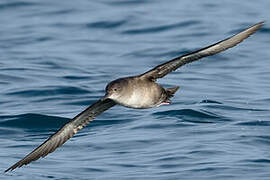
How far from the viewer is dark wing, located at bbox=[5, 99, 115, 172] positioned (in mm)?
9320

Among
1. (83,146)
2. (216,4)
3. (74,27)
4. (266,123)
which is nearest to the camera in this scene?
(83,146)

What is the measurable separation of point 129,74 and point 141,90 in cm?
644

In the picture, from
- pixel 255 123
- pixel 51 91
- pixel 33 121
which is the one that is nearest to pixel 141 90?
pixel 255 123

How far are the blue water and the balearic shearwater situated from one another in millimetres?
879

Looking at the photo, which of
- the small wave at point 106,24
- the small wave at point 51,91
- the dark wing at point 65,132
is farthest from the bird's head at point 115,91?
the small wave at point 106,24

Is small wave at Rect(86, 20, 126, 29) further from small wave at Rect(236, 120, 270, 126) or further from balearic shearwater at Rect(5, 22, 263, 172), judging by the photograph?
balearic shearwater at Rect(5, 22, 263, 172)

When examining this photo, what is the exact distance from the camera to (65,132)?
31.3ft

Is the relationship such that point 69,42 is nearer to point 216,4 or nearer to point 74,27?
point 74,27

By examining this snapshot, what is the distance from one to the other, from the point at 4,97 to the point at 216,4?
894 centimetres

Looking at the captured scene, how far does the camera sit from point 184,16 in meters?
20.2

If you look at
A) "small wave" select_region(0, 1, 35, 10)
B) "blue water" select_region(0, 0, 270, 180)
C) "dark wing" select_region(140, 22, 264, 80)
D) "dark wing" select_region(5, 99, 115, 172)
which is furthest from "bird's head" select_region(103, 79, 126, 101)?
"small wave" select_region(0, 1, 35, 10)

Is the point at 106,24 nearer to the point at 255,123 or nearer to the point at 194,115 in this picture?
the point at 194,115

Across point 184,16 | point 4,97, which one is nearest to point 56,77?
point 4,97

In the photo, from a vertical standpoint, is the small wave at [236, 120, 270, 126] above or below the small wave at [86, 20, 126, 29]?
below
